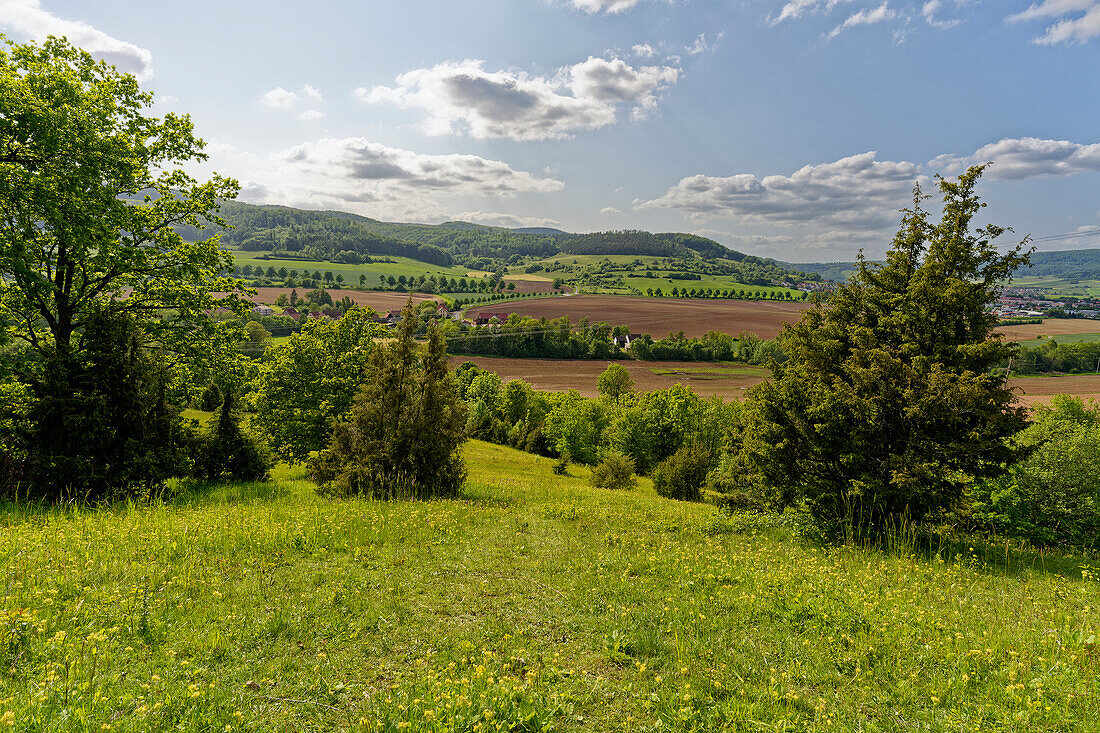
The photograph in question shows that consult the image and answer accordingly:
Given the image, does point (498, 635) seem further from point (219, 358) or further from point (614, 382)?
point (614, 382)

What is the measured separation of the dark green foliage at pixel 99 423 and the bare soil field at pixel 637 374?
69687mm

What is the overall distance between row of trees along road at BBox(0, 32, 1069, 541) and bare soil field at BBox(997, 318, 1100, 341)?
111234 millimetres

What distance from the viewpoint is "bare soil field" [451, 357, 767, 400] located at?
279ft

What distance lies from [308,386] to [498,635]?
27975 mm

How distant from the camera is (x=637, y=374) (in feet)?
319

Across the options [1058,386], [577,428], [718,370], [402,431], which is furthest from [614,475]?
[1058,386]

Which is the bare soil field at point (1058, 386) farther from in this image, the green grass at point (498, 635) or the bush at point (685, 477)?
the green grass at point (498, 635)

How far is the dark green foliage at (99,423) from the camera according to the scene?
12.0m

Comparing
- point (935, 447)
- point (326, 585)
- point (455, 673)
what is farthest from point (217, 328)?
point (935, 447)

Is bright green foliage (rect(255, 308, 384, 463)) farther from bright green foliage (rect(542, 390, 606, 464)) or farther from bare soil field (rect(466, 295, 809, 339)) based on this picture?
bare soil field (rect(466, 295, 809, 339))

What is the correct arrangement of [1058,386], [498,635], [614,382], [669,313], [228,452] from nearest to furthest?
[498,635]
[228,452]
[1058,386]
[614,382]
[669,313]

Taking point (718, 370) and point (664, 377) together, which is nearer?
point (664, 377)

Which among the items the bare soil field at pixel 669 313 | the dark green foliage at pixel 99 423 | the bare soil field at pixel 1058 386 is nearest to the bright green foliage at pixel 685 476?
the dark green foliage at pixel 99 423

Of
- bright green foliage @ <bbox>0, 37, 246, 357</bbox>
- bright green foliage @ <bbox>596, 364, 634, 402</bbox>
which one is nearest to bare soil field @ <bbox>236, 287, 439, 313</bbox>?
bright green foliage @ <bbox>596, 364, 634, 402</bbox>
